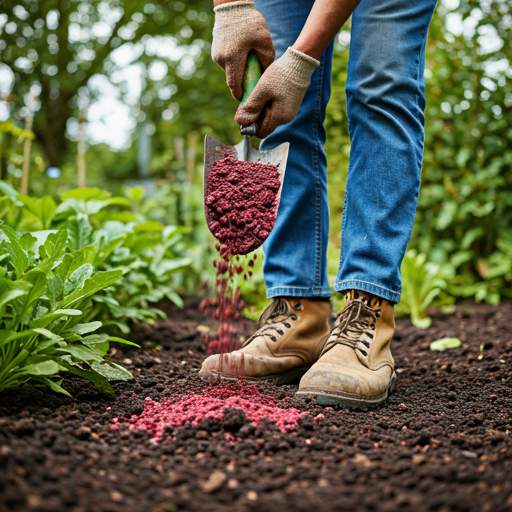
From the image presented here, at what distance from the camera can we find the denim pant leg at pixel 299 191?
1.84 meters

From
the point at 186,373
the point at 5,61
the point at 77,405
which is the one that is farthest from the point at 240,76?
the point at 5,61

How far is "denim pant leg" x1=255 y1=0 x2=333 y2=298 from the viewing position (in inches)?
72.5

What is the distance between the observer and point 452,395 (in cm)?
159

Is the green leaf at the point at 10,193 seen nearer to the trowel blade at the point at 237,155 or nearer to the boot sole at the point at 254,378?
the trowel blade at the point at 237,155

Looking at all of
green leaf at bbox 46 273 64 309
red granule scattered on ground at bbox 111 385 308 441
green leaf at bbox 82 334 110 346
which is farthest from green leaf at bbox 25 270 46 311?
red granule scattered on ground at bbox 111 385 308 441

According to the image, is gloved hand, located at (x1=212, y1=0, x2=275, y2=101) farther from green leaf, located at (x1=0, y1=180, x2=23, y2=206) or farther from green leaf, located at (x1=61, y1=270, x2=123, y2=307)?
green leaf, located at (x1=0, y1=180, x2=23, y2=206)

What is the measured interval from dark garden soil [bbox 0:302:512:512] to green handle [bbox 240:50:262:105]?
1.04 metres

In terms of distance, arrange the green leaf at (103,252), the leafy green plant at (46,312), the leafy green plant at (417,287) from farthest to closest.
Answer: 1. the leafy green plant at (417,287)
2. the green leaf at (103,252)
3. the leafy green plant at (46,312)

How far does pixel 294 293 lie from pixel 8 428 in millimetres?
1057

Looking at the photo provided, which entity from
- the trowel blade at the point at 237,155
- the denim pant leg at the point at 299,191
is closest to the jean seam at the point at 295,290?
the denim pant leg at the point at 299,191

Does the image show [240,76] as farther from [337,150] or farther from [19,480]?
[337,150]

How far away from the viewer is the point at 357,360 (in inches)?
61.2

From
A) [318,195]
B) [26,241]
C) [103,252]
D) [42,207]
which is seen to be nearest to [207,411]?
[26,241]

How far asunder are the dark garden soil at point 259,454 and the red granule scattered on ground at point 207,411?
32 mm
